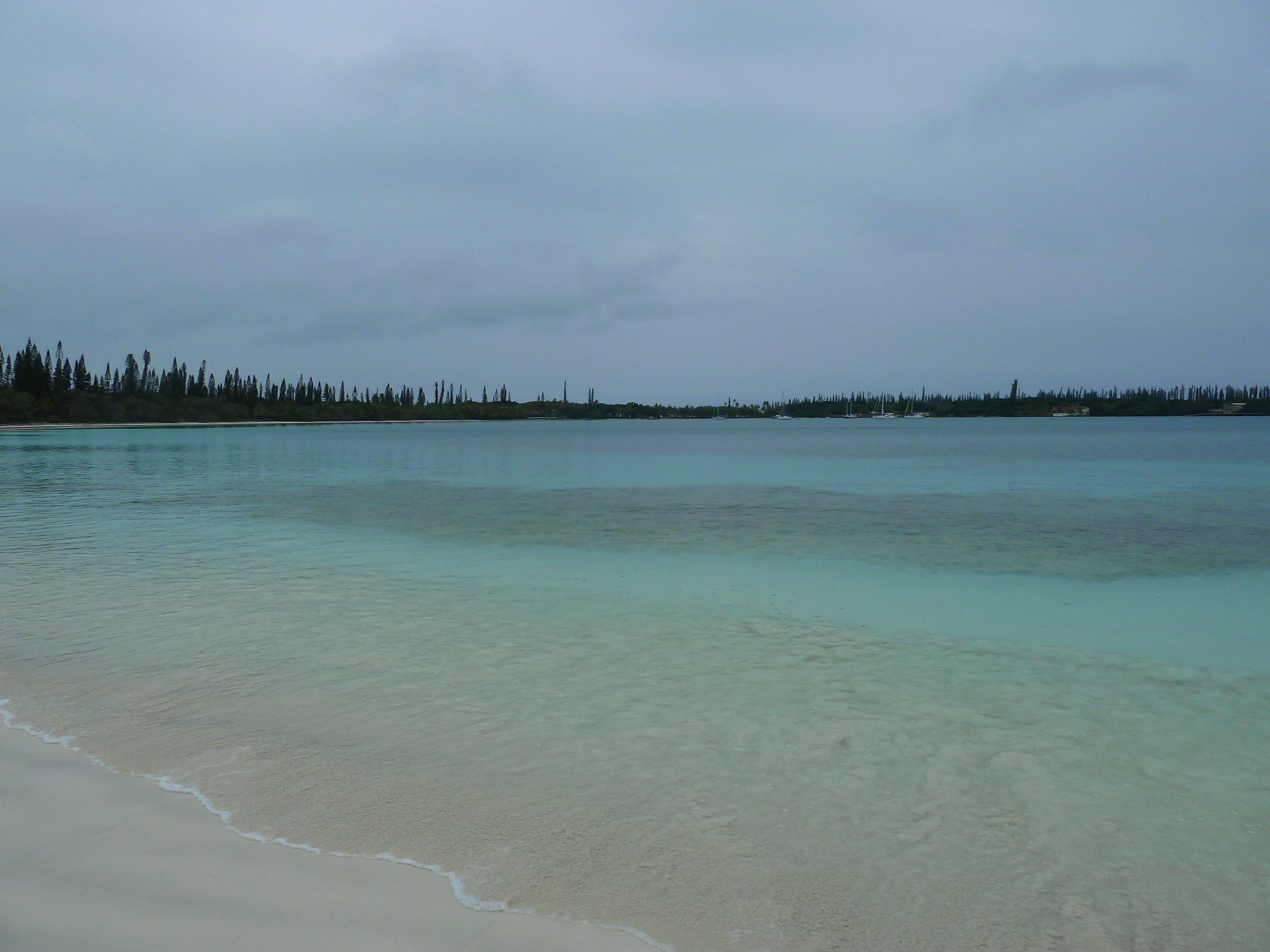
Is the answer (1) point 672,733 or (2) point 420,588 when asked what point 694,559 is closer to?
(2) point 420,588

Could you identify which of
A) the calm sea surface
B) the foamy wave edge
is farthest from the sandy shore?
the calm sea surface

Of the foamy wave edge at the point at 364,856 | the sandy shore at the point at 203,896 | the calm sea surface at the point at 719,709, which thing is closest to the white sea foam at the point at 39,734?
the foamy wave edge at the point at 364,856

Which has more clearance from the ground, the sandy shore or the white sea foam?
the sandy shore

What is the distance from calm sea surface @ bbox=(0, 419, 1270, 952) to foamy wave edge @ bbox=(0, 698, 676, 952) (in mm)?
59

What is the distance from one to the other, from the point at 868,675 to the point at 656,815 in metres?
3.28

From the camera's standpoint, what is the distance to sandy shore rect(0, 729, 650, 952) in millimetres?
3215

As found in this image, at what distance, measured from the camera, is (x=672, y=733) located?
5660 millimetres

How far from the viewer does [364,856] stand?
12.7 ft


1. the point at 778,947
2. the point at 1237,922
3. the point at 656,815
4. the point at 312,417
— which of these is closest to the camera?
the point at 778,947

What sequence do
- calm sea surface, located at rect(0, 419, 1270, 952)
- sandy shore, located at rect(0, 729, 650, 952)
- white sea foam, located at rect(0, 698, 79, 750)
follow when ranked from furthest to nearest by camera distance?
1. white sea foam, located at rect(0, 698, 79, 750)
2. calm sea surface, located at rect(0, 419, 1270, 952)
3. sandy shore, located at rect(0, 729, 650, 952)

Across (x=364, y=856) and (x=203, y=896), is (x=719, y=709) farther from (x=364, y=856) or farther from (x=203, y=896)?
(x=203, y=896)

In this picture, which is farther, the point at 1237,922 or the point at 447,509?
the point at 447,509

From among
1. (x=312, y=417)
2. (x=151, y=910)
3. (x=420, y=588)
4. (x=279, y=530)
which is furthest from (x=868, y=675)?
(x=312, y=417)

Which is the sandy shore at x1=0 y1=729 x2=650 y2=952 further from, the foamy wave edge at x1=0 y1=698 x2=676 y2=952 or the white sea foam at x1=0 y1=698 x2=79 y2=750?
the white sea foam at x1=0 y1=698 x2=79 y2=750
